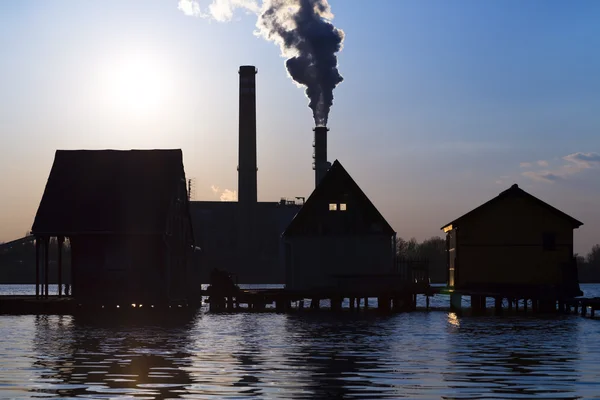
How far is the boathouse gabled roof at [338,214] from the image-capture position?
68.4m

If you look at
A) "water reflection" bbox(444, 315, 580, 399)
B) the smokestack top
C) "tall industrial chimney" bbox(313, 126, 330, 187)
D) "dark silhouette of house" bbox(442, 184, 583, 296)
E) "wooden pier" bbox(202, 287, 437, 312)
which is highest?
the smokestack top

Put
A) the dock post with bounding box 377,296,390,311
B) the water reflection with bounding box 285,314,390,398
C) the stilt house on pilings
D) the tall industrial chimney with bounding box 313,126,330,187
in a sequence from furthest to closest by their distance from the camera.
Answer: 1. the tall industrial chimney with bounding box 313,126,330,187
2. the dock post with bounding box 377,296,390,311
3. the stilt house on pilings
4. the water reflection with bounding box 285,314,390,398

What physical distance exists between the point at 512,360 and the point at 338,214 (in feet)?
127

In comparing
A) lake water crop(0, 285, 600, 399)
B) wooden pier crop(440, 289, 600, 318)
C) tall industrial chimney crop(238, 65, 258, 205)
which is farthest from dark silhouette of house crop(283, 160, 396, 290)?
tall industrial chimney crop(238, 65, 258, 205)

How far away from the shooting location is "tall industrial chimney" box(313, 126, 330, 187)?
4518 inches

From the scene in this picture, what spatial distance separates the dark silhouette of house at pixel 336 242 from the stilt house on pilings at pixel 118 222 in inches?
288

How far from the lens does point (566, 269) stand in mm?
61812

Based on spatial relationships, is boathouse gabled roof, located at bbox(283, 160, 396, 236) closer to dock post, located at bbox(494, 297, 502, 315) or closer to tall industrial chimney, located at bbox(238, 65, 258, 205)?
dock post, located at bbox(494, 297, 502, 315)

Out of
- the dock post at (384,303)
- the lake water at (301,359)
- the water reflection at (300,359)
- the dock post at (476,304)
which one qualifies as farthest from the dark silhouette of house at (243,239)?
the water reflection at (300,359)

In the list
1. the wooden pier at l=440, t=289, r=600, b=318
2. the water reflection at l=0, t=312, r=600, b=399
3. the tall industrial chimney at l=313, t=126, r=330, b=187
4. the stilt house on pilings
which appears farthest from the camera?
the tall industrial chimney at l=313, t=126, r=330, b=187

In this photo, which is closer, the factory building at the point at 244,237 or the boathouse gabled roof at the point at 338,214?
the boathouse gabled roof at the point at 338,214

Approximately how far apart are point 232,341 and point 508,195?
2735 cm

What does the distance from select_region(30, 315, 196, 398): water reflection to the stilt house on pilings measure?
9.37 meters

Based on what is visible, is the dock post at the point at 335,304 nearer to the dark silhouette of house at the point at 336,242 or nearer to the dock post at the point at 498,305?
the dark silhouette of house at the point at 336,242
